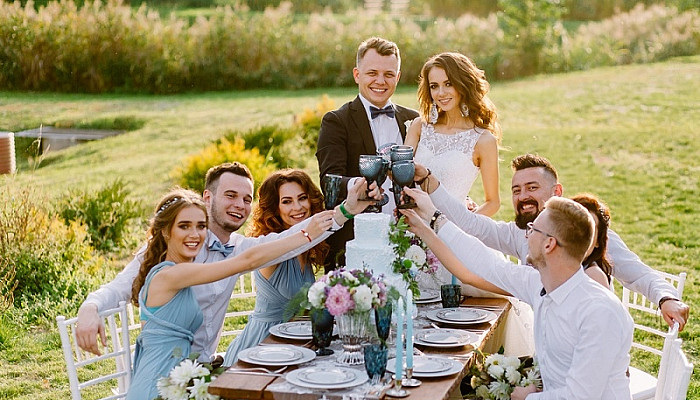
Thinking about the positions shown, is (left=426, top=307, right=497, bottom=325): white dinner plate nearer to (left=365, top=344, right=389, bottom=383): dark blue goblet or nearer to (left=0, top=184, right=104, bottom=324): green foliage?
(left=365, top=344, right=389, bottom=383): dark blue goblet

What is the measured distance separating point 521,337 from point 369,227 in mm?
1457

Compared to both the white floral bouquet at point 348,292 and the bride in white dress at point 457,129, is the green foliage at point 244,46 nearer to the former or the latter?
the bride in white dress at point 457,129

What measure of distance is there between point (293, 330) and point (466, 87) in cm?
186

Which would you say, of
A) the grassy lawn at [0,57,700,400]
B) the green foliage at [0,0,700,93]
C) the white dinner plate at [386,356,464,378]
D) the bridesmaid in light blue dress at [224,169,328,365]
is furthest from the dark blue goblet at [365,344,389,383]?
the green foliage at [0,0,700,93]

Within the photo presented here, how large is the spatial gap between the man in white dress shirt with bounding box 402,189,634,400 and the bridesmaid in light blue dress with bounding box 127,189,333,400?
45.7 inches

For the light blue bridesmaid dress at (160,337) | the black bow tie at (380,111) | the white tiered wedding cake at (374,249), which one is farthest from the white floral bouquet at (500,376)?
the black bow tie at (380,111)

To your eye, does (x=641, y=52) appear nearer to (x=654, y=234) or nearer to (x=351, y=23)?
(x=351, y=23)

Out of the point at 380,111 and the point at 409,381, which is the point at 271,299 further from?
the point at 409,381

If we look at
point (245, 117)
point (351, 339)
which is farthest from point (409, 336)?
point (245, 117)

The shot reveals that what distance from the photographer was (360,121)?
5391 millimetres

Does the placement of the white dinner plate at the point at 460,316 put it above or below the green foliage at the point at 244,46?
below

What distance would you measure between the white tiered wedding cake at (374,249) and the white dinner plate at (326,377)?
1.76ft

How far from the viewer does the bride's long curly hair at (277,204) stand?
5020mm

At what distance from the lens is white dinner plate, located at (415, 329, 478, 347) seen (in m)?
4.10
